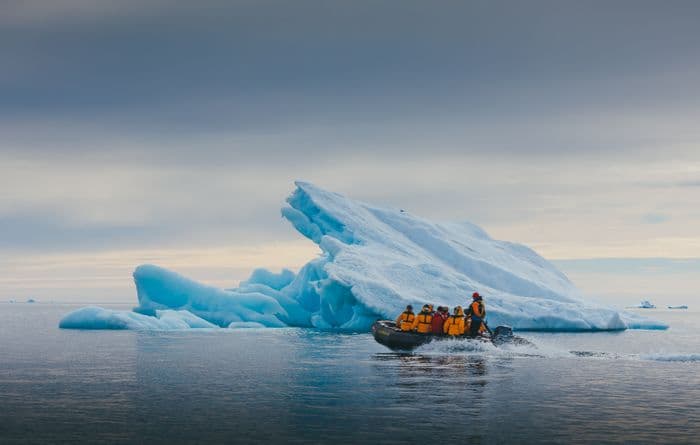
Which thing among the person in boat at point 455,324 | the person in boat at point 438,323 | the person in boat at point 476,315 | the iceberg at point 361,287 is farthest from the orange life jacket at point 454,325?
the iceberg at point 361,287

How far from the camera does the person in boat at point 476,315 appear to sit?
27578mm

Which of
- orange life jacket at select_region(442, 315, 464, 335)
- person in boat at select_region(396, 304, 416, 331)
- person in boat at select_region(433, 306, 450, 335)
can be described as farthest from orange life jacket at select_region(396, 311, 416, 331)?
orange life jacket at select_region(442, 315, 464, 335)

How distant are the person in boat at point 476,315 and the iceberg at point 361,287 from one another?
11427mm

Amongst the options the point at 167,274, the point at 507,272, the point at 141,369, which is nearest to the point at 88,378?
the point at 141,369

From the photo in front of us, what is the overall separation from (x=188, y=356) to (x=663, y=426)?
16645 mm

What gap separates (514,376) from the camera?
72.2 feet

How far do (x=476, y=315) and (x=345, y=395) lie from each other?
33.8ft

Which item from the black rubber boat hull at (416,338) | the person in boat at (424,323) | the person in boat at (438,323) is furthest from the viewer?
the person in boat at (424,323)

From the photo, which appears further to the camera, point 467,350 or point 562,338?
point 562,338

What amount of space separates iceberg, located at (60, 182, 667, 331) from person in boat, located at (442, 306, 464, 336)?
37.5 ft

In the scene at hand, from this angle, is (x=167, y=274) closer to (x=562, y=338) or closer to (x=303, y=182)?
(x=303, y=182)

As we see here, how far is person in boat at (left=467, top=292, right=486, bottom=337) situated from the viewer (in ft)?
90.5

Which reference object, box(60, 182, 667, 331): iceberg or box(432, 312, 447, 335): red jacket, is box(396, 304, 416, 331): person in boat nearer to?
box(432, 312, 447, 335): red jacket

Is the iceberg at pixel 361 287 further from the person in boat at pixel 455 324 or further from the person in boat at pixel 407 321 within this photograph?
the person in boat at pixel 455 324
